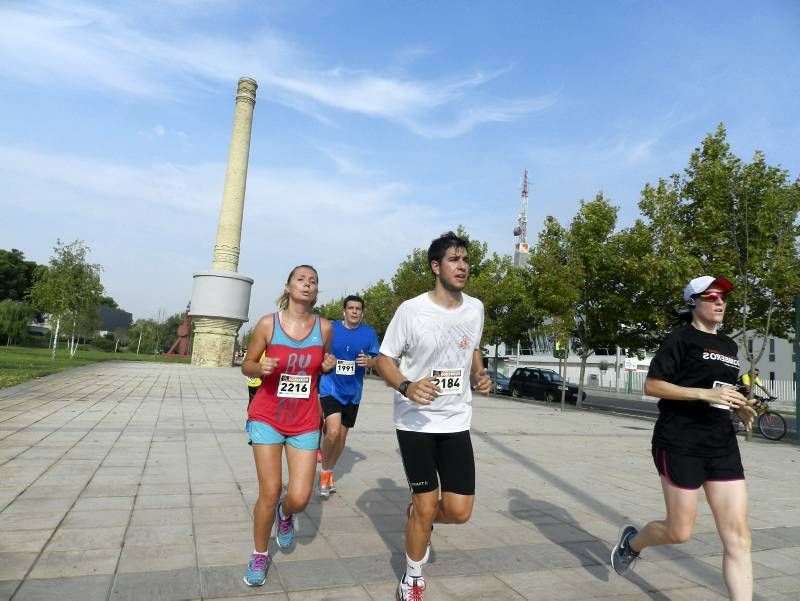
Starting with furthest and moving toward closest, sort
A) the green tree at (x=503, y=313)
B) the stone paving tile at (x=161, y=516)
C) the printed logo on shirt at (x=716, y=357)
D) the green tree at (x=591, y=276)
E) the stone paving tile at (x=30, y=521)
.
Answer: the green tree at (x=503, y=313)
the green tree at (x=591, y=276)
the stone paving tile at (x=161, y=516)
the stone paving tile at (x=30, y=521)
the printed logo on shirt at (x=716, y=357)

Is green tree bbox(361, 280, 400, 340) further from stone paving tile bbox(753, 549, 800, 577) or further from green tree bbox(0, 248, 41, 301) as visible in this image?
green tree bbox(0, 248, 41, 301)

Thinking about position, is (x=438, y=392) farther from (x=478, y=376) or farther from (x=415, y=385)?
(x=478, y=376)

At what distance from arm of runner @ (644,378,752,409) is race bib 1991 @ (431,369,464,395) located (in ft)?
3.09

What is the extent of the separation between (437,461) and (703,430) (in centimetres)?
139

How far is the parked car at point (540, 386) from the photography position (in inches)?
1008

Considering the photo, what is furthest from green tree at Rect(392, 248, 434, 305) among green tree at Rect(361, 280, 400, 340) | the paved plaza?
the paved plaza

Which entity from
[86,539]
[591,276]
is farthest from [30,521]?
[591,276]

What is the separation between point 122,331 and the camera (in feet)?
294

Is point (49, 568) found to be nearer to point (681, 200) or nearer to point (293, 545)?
point (293, 545)

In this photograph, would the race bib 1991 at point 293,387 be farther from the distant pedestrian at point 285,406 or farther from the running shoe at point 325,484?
the running shoe at point 325,484

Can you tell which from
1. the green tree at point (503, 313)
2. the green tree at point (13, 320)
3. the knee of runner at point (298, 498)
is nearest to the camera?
the knee of runner at point (298, 498)

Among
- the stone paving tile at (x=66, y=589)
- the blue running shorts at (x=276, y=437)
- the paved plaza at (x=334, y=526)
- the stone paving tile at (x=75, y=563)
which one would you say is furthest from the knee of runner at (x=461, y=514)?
the stone paving tile at (x=75, y=563)

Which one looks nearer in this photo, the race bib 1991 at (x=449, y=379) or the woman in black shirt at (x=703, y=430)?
the woman in black shirt at (x=703, y=430)

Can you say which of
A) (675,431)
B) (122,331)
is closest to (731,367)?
(675,431)
